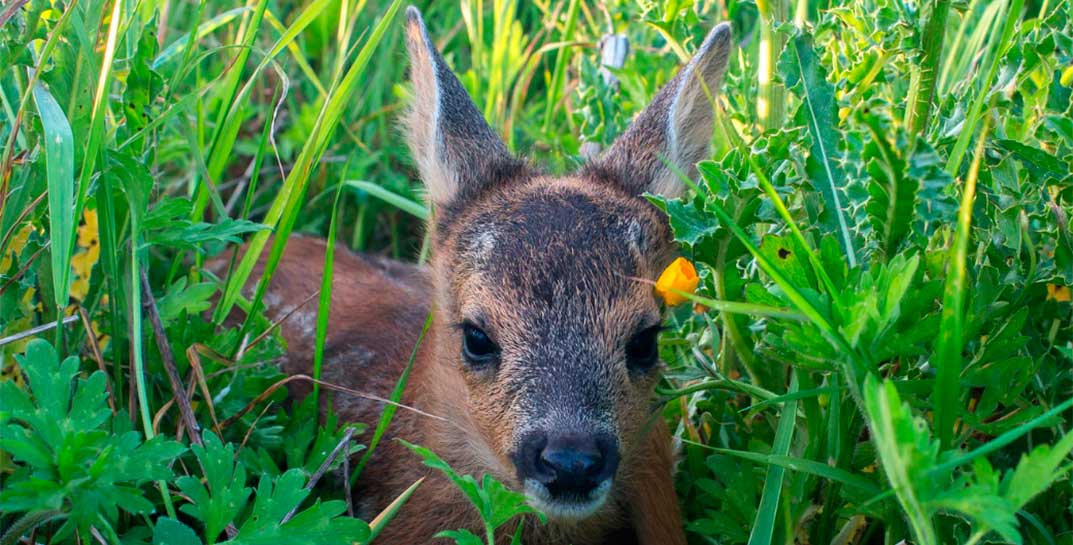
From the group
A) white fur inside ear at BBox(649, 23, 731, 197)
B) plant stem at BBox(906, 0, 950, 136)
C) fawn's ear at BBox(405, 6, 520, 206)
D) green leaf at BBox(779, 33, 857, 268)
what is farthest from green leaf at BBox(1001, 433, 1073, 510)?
fawn's ear at BBox(405, 6, 520, 206)

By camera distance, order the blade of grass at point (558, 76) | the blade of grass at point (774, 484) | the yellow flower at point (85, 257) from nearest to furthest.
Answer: the blade of grass at point (774, 484), the yellow flower at point (85, 257), the blade of grass at point (558, 76)

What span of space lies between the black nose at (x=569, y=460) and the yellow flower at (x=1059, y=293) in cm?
135

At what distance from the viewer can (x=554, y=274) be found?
3154 millimetres

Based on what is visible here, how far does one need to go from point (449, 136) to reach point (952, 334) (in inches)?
75.8

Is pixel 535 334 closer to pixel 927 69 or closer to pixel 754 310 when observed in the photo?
pixel 754 310

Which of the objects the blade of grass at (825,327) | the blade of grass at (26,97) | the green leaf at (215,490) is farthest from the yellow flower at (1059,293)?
the blade of grass at (26,97)

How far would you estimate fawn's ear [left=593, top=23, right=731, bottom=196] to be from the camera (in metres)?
3.76

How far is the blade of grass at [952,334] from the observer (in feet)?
7.65

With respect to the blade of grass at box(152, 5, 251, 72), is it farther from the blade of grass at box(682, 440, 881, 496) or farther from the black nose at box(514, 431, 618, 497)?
the blade of grass at box(682, 440, 881, 496)

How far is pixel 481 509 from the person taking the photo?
2578mm

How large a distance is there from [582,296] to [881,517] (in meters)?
0.92

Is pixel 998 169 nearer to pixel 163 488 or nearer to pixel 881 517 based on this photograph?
pixel 881 517

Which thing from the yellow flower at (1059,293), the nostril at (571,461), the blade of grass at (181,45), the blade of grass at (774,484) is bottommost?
the blade of grass at (774,484)

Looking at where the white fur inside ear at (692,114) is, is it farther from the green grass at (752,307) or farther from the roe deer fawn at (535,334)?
the green grass at (752,307)
